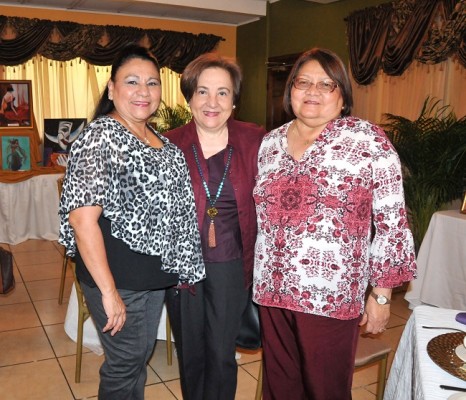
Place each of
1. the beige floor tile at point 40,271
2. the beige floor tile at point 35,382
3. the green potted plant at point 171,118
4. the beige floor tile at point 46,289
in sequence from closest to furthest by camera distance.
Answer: the beige floor tile at point 35,382
the beige floor tile at point 46,289
the beige floor tile at point 40,271
the green potted plant at point 171,118

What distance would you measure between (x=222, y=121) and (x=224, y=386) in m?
1.03

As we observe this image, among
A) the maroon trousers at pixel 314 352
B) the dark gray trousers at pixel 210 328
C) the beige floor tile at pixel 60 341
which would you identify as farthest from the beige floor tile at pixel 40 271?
the maroon trousers at pixel 314 352

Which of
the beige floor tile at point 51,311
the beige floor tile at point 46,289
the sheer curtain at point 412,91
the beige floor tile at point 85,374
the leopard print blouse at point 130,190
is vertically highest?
the sheer curtain at point 412,91

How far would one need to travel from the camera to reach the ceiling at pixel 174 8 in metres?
6.35

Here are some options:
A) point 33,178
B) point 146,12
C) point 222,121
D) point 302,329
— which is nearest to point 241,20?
point 146,12

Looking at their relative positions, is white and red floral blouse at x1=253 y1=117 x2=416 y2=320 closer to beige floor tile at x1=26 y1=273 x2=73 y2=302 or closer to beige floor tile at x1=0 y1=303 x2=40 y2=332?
beige floor tile at x1=0 y1=303 x2=40 y2=332

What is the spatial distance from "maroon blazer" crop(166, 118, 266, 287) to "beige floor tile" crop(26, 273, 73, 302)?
7.91 feet

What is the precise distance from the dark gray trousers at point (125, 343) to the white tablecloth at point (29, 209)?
12.5ft

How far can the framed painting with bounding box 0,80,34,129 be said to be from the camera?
5496 mm

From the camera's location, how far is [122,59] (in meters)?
1.58

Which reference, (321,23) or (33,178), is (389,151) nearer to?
(33,178)

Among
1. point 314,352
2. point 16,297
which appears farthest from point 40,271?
point 314,352

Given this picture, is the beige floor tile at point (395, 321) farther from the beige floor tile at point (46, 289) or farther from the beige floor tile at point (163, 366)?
the beige floor tile at point (46, 289)

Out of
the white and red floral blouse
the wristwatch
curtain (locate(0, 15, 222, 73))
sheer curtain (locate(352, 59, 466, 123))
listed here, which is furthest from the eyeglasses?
curtain (locate(0, 15, 222, 73))
